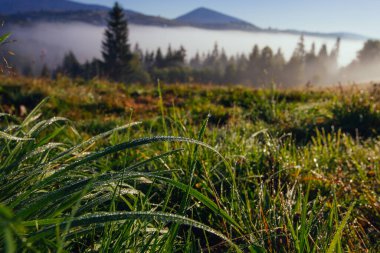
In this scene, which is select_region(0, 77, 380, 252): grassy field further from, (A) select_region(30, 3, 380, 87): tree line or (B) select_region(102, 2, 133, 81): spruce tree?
(B) select_region(102, 2, 133, 81): spruce tree

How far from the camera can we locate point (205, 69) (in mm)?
120312

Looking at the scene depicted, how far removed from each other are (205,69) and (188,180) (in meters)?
119

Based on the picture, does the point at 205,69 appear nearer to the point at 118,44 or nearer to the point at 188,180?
the point at 118,44

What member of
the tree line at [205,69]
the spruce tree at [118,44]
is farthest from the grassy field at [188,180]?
the spruce tree at [118,44]

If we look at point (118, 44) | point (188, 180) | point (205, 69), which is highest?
point (188, 180)

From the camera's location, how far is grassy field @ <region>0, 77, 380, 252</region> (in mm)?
1410

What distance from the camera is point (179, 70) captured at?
328ft

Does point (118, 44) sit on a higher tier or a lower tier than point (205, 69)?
higher

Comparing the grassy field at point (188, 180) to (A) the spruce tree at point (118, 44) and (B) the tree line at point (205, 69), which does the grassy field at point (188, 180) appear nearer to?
(B) the tree line at point (205, 69)

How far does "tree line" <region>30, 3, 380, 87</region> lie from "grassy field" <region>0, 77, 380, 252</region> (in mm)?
43506

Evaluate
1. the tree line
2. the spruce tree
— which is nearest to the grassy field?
the tree line

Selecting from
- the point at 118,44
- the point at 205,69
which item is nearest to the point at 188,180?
the point at 118,44

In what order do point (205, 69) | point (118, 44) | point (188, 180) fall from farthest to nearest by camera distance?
point (205, 69) → point (118, 44) → point (188, 180)

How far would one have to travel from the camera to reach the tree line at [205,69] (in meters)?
67.5
